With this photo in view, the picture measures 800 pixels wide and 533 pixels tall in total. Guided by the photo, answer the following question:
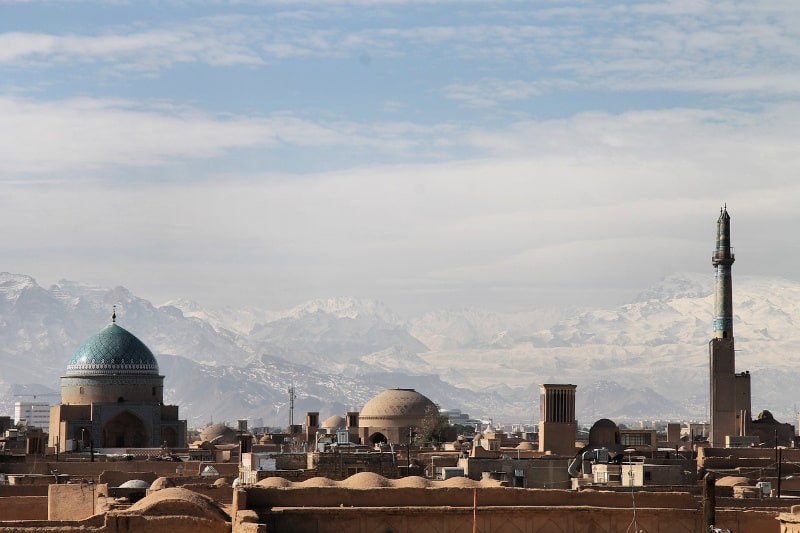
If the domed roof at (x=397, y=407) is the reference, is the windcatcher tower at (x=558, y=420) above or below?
Result: below

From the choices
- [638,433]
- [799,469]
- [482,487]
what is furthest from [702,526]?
[638,433]

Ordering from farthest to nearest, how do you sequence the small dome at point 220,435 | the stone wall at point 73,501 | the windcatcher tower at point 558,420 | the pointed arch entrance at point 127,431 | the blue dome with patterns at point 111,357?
the small dome at point 220,435, the blue dome with patterns at point 111,357, the pointed arch entrance at point 127,431, the windcatcher tower at point 558,420, the stone wall at point 73,501

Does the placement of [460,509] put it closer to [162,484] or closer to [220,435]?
[162,484]

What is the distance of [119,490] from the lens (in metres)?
29.1

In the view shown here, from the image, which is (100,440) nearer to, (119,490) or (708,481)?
(119,490)

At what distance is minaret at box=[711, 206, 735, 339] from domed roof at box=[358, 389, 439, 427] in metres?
11.8

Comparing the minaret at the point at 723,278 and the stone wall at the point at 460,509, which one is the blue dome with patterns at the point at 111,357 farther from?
the stone wall at the point at 460,509

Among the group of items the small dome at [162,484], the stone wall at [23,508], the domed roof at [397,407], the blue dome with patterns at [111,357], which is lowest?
the stone wall at [23,508]

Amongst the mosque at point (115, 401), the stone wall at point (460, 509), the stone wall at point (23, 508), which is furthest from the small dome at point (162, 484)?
the mosque at point (115, 401)

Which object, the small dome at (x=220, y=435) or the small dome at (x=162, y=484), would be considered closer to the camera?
the small dome at (x=162, y=484)

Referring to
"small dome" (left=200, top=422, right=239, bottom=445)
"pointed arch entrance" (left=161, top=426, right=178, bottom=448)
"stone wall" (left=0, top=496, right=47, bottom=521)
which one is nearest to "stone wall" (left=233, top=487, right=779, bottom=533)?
"stone wall" (left=0, top=496, right=47, bottom=521)

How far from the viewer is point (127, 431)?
5578 centimetres

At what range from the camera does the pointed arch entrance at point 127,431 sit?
182ft

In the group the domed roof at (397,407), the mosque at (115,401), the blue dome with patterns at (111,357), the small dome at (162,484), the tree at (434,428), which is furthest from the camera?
the domed roof at (397,407)
